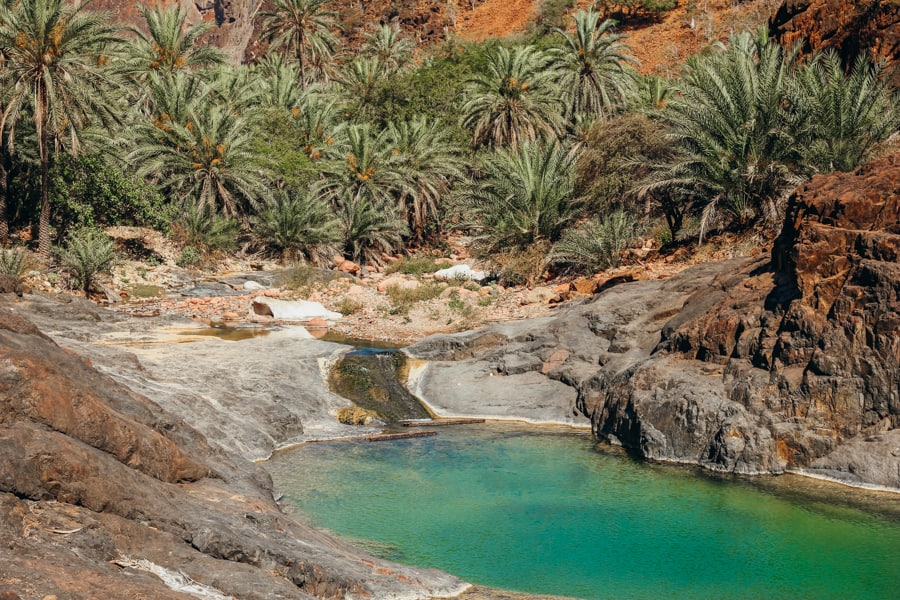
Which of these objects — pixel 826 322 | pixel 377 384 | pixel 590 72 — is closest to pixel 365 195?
pixel 590 72

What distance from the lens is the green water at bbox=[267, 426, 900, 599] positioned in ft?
28.1

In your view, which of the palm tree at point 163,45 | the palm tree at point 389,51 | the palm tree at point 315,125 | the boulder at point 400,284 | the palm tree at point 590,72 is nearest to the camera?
the boulder at point 400,284

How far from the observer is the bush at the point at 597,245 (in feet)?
72.1

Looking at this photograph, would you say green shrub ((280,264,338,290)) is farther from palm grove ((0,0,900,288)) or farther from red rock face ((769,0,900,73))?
red rock face ((769,0,900,73))

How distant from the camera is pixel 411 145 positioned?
32875 mm

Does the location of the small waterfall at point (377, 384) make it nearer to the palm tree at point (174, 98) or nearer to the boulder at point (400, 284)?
the boulder at point (400, 284)

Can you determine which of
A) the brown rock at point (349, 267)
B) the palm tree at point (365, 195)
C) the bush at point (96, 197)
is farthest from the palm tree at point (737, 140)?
the bush at point (96, 197)

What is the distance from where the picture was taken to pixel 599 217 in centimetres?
2477

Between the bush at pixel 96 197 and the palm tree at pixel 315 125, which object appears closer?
the bush at pixel 96 197

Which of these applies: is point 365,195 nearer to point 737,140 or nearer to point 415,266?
point 415,266

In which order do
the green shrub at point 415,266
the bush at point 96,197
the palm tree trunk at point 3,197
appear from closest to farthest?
1. the palm tree trunk at point 3,197
2. the bush at point 96,197
3. the green shrub at point 415,266

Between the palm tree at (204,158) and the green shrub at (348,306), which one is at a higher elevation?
the palm tree at (204,158)

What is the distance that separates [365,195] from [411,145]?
3368mm

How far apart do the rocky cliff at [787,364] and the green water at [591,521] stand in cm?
58
